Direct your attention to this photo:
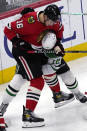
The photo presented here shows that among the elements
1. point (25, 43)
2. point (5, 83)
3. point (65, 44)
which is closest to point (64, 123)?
point (25, 43)

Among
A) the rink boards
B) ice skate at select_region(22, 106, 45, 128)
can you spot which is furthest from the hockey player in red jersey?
the rink boards

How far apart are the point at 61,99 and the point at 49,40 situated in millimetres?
729

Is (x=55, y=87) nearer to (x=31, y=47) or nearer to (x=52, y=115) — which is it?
(x=52, y=115)

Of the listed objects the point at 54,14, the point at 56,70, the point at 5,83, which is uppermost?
the point at 54,14

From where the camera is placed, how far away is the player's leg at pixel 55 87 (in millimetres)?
3656

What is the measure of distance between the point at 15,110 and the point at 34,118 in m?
0.51

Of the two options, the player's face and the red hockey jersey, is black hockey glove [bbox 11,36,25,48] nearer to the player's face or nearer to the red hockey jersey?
the red hockey jersey

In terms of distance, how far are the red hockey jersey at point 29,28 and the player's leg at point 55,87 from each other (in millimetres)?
272

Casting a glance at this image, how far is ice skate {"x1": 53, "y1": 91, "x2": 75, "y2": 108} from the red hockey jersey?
23.9 inches

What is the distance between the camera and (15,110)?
13.1ft

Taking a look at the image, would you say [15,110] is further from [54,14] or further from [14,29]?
[54,14]

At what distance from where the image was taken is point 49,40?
337 cm

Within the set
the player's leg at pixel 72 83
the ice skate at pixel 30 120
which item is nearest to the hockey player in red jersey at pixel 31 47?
the ice skate at pixel 30 120

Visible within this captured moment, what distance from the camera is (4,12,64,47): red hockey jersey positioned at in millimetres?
3377
